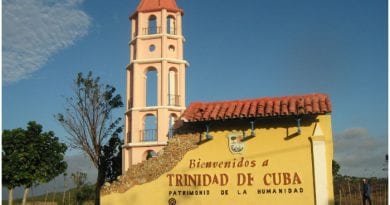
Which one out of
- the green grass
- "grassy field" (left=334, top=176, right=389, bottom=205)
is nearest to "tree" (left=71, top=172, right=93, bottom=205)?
the green grass

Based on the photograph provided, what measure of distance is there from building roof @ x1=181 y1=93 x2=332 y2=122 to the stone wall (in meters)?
0.72

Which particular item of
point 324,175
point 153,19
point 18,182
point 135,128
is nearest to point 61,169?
point 18,182

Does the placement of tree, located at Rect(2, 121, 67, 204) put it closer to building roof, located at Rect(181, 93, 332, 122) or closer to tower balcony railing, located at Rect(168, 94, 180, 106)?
tower balcony railing, located at Rect(168, 94, 180, 106)

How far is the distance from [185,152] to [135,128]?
11877mm

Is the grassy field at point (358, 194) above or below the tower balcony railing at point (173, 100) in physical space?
below

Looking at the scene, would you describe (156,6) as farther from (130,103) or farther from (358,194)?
(358,194)

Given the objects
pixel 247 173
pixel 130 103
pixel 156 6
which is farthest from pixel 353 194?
pixel 156 6

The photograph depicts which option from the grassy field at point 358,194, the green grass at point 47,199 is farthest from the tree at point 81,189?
the grassy field at point 358,194

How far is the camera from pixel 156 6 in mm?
28094

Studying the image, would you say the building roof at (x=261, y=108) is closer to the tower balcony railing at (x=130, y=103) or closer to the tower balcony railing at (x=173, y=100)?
the tower balcony railing at (x=173, y=100)

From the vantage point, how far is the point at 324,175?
13727 mm

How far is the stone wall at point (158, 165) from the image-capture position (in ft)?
49.0

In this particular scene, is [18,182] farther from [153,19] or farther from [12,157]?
[153,19]

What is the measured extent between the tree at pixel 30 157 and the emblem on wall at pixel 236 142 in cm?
1327
